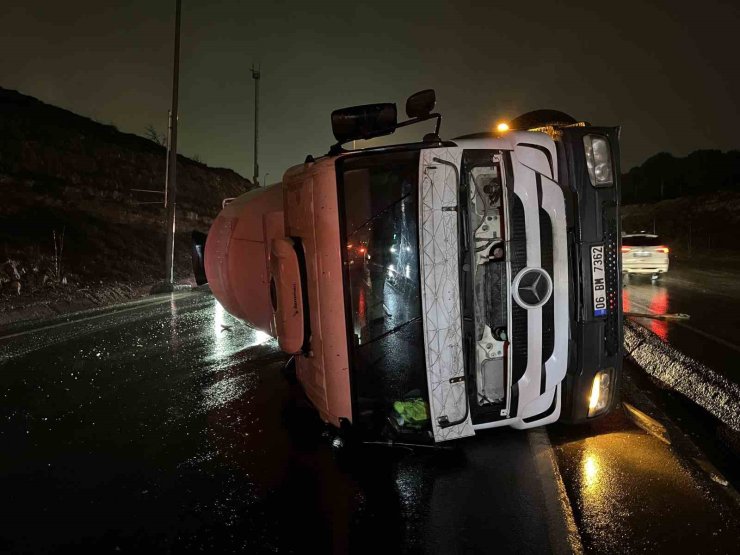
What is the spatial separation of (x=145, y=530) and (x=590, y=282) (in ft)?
9.88

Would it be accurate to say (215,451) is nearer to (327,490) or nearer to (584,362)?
(327,490)

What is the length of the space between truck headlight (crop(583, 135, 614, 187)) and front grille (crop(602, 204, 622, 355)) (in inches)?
6.7

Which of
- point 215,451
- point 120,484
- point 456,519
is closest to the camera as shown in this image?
point 456,519

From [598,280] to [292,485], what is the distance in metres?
2.35

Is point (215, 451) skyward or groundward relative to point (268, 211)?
groundward

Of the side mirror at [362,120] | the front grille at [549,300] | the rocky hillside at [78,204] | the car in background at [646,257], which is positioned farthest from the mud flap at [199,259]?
the car in background at [646,257]

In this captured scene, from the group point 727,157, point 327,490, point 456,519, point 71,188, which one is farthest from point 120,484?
point 727,157

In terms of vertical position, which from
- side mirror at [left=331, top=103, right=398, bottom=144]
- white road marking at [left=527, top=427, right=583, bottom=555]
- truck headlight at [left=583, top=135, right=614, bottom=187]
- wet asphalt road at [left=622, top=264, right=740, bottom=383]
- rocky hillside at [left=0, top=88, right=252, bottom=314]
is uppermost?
rocky hillside at [left=0, top=88, right=252, bottom=314]

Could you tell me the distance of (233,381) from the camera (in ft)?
19.6

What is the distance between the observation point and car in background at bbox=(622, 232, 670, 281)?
55.7 feet

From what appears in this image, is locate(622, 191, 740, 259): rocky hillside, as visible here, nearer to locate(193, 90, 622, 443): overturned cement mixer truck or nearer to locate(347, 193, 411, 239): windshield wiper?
locate(193, 90, 622, 443): overturned cement mixer truck

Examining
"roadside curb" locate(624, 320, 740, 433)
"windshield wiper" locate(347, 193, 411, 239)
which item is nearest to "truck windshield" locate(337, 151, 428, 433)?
"windshield wiper" locate(347, 193, 411, 239)

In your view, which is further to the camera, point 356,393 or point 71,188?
point 71,188

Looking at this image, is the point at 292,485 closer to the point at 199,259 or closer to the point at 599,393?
the point at 599,393
